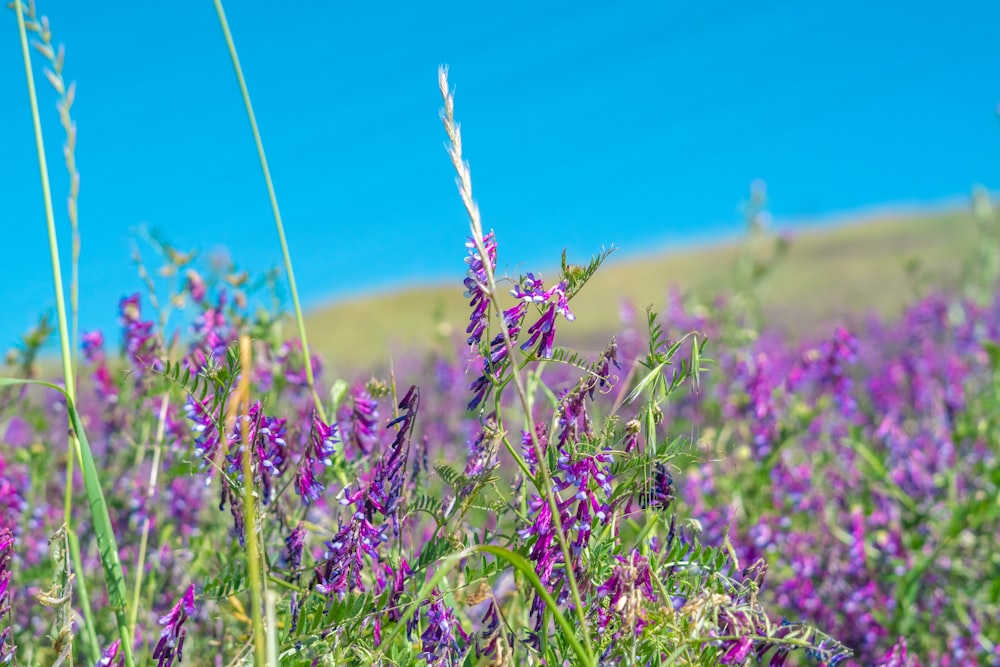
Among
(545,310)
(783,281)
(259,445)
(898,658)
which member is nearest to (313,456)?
(259,445)

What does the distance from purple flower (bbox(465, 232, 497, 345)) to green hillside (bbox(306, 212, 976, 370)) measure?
21.2 metres

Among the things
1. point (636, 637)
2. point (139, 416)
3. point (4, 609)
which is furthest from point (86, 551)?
point (636, 637)

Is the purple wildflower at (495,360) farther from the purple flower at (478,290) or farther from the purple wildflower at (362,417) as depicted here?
the purple wildflower at (362,417)

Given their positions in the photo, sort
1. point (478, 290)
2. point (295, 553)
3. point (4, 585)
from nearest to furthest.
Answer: point (478, 290) < point (4, 585) < point (295, 553)

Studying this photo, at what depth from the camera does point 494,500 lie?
5.99 ft

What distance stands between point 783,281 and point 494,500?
3706cm

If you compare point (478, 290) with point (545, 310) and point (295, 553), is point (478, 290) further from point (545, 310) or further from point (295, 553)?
point (295, 553)

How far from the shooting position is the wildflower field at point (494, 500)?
1.55 meters

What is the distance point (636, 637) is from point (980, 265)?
6969 mm

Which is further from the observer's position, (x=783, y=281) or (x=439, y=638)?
(x=783, y=281)

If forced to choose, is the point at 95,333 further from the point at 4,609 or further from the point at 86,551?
the point at 4,609

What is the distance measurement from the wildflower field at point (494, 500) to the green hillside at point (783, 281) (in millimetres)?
18703

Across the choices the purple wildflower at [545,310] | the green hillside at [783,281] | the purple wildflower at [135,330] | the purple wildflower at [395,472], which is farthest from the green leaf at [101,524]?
the green hillside at [783,281]

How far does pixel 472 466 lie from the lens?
5.28 ft
